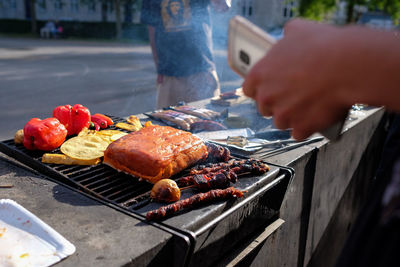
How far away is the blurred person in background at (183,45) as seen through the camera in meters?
5.10

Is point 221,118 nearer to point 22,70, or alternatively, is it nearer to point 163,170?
point 163,170

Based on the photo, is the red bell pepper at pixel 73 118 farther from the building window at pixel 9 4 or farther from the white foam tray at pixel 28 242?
the building window at pixel 9 4

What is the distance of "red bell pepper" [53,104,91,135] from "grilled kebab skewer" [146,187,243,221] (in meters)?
1.60

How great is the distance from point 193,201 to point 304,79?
4.26ft

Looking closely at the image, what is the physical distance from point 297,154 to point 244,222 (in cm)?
95

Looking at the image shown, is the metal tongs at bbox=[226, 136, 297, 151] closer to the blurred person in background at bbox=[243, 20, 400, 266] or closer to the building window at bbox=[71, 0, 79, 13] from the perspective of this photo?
the blurred person in background at bbox=[243, 20, 400, 266]

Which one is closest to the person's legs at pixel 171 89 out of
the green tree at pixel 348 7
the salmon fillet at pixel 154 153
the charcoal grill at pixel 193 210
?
the salmon fillet at pixel 154 153

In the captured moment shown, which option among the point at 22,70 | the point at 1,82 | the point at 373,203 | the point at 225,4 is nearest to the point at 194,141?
the point at 373,203

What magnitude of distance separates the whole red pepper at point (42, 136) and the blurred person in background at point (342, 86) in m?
2.15

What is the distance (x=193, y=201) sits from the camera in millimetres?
2094

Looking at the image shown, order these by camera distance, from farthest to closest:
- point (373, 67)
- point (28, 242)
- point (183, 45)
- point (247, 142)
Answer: point (183, 45)
point (247, 142)
point (28, 242)
point (373, 67)

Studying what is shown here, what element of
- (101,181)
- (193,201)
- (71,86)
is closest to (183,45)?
(101,181)

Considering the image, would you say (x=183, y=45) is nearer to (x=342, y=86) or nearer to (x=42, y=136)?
(x=42, y=136)

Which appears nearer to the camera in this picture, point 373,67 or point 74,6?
point 373,67
